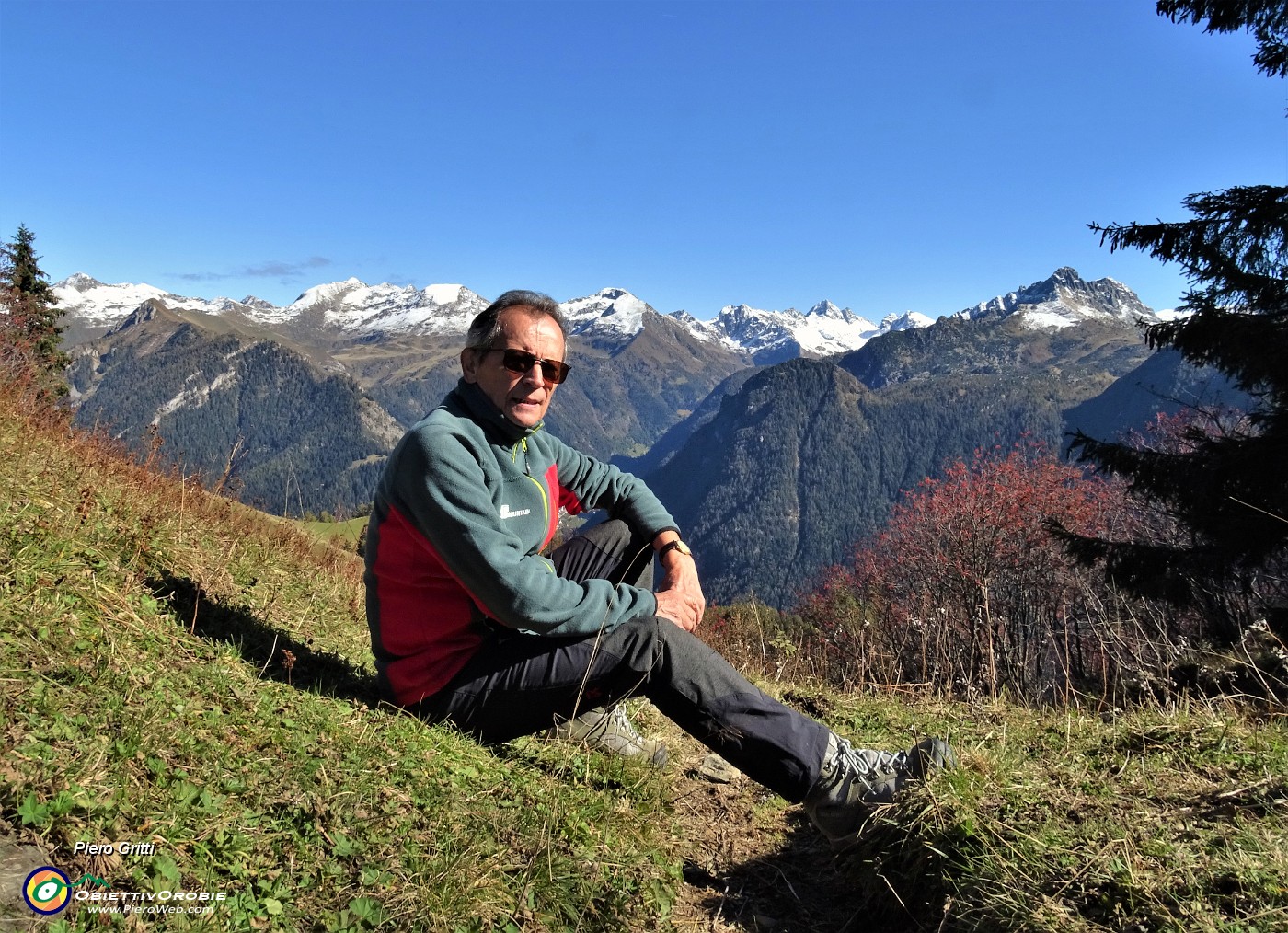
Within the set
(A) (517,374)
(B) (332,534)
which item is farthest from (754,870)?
(B) (332,534)

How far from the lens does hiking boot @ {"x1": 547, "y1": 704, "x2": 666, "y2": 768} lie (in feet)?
12.0

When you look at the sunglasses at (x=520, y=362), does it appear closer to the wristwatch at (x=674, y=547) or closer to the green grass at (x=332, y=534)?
the wristwatch at (x=674, y=547)

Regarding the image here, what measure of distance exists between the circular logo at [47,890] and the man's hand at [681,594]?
2080 millimetres

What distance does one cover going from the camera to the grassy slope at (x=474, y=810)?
2074 mm

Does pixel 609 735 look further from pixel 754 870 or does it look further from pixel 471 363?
pixel 471 363

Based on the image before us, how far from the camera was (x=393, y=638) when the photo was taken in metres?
3.21

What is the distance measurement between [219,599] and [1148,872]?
14.6 ft

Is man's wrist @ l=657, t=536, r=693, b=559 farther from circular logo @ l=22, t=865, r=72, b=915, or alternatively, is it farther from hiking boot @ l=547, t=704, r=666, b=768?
circular logo @ l=22, t=865, r=72, b=915

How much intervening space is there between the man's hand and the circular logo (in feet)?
→ 6.82

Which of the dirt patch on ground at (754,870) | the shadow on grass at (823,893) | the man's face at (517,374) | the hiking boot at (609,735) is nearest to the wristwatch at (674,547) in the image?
the hiking boot at (609,735)

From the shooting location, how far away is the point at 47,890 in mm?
1787

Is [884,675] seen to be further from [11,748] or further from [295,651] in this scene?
[11,748]

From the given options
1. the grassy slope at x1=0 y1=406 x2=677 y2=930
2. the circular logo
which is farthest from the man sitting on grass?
the circular logo

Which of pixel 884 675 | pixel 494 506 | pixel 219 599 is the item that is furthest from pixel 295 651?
pixel 884 675
